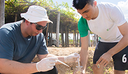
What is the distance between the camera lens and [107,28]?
1876mm

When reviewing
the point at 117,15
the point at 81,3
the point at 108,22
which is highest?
the point at 81,3

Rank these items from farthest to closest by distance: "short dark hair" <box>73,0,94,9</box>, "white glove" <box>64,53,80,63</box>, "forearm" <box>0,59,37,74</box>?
"white glove" <box>64,53,80,63</box> → "short dark hair" <box>73,0,94,9</box> → "forearm" <box>0,59,37,74</box>

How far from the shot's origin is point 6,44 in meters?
1.53

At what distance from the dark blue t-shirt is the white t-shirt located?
3.77ft

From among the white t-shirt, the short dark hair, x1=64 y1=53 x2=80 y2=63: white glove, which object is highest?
the short dark hair

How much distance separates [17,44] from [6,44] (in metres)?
0.22

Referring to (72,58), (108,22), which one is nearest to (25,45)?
(72,58)

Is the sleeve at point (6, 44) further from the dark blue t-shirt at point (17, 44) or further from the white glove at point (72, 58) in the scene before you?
the white glove at point (72, 58)

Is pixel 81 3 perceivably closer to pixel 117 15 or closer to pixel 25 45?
pixel 117 15

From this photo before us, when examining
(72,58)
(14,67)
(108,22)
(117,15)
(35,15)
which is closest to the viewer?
(14,67)

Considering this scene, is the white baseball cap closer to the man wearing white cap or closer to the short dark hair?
the man wearing white cap

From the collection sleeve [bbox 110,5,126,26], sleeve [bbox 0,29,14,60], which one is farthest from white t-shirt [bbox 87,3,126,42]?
sleeve [bbox 0,29,14,60]

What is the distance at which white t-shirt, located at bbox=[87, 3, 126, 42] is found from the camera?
1.59 meters

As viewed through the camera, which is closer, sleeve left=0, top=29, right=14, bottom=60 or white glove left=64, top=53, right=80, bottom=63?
sleeve left=0, top=29, right=14, bottom=60
